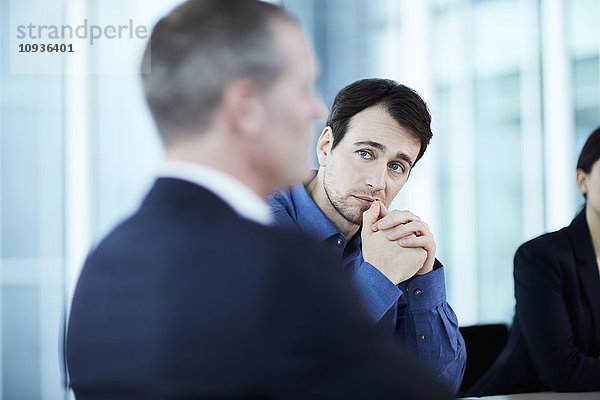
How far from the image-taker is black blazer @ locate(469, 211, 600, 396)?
85.4 inches

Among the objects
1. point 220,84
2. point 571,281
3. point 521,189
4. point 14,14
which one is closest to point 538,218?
point 521,189

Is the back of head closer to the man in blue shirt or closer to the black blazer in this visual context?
the black blazer

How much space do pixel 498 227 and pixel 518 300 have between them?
3214 millimetres

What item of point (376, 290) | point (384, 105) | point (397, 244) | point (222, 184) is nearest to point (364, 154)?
point (384, 105)

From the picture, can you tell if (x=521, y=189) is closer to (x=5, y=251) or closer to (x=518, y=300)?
(x=518, y=300)

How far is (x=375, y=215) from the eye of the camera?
1.75 metres

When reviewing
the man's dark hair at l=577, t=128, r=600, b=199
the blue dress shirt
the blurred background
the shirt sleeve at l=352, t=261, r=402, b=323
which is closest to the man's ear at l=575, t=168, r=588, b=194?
the man's dark hair at l=577, t=128, r=600, b=199

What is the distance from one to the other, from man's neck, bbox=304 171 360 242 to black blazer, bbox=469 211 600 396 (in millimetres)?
772

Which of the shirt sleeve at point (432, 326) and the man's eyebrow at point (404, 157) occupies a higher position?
the man's eyebrow at point (404, 157)

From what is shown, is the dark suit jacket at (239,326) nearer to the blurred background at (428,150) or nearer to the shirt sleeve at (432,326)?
the shirt sleeve at (432,326)

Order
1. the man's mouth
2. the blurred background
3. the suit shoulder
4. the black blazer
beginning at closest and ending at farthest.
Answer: the man's mouth
the black blazer
the suit shoulder
the blurred background

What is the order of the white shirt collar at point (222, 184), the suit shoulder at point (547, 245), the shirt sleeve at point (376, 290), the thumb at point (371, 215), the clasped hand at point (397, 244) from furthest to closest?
the suit shoulder at point (547, 245)
the thumb at point (371, 215)
the clasped hand at point (397, 244)
the shirt sleeve at point (376, 290)
the white shirt collar at point (222, 184)

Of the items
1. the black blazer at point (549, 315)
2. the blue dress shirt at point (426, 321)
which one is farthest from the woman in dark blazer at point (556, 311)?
the blue dress shirt at point (426, 321)

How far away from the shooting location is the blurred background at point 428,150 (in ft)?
13.1
